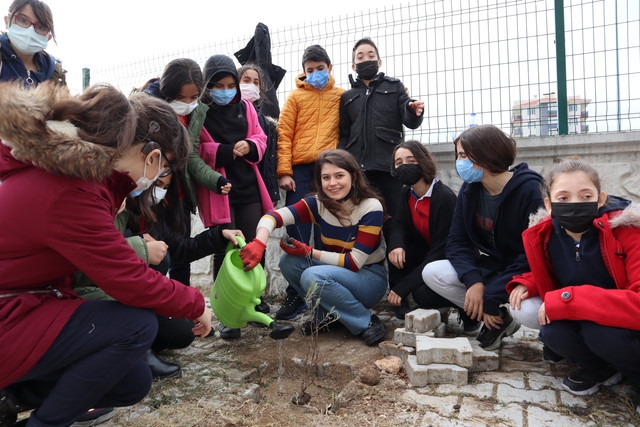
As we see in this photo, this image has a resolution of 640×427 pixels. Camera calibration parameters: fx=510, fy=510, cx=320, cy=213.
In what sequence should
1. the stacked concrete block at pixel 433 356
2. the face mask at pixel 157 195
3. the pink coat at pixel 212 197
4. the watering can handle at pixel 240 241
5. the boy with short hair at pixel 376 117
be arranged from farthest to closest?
the boy with short hair at pixel 376 117
the pink coat at pixel 212 197
the watering can handle at pixel 240 241
the face mask at pixel 157 195
the stacked concrete block at pixel 433 356

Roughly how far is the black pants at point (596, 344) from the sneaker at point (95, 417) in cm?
207

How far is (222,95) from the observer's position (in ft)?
12.1

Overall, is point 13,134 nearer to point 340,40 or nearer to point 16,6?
point 16,6

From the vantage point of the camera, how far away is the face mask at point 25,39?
353 centimetres

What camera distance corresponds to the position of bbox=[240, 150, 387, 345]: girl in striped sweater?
131 inches

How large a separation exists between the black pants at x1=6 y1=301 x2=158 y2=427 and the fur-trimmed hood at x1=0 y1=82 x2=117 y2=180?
0.55 metres

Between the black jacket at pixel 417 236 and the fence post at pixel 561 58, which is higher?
the fence post at pixel 561 58

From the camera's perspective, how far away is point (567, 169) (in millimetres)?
2371

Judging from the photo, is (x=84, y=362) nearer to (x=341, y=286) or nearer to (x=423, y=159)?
(x=341, y=286)

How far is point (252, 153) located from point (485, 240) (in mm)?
1745

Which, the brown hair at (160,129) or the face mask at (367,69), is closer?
the brown hair at (160,129)

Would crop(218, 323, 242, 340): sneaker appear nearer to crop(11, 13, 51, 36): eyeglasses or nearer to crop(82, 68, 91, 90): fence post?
crop(11, 13, 51, 36): eyeglasses

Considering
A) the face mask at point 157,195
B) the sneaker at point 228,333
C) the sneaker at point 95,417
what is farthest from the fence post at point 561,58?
the sneaker at point 95,417

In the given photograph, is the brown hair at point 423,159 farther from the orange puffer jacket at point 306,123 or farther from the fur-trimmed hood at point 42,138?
the fur-trimmed hood at point 42,138
